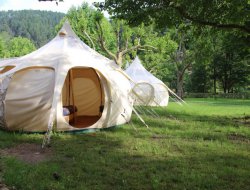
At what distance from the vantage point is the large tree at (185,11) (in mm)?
10375

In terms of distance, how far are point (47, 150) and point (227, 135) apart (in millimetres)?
6107

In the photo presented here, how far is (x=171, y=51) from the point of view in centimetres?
3684

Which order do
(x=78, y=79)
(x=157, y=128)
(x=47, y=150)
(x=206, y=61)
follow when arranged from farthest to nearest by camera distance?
(x=206, y=61), (x=78, y=79), (x=157, y=128), (x=47, y=150)

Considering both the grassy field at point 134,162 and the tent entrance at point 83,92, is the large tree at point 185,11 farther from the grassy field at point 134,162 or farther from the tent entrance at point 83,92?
the tent entrance at point 83,92

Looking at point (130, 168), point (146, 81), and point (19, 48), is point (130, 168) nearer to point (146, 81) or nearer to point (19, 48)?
point (146, 81)

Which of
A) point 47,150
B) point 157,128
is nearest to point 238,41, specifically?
point 157,128

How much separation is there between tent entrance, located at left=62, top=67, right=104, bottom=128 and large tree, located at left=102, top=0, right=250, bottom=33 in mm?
4309

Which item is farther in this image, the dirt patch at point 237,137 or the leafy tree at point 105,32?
the leafy tree at point 105,32

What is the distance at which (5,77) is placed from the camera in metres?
11.3

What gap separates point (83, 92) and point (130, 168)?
9156 millimetres

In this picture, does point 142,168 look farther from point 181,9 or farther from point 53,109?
point 181,9

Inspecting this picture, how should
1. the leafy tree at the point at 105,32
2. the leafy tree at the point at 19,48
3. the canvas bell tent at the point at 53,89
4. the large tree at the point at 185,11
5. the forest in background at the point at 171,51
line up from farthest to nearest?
the leafy tree at the point at 19,48 < the forest in background at the point at 171,51 < the leafy tree at the point at 105,32 < the canvas bell tent at the point at 53,89 < the large tree at the point at 185,11

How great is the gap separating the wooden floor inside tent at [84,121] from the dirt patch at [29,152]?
3629 millimetres

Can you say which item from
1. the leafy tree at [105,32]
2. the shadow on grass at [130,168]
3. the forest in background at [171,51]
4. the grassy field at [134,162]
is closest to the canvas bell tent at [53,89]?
the grassy field at [134,162]
